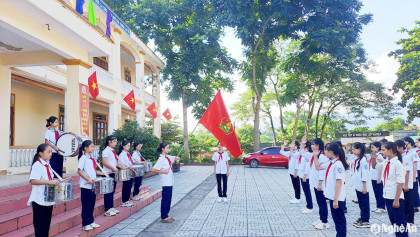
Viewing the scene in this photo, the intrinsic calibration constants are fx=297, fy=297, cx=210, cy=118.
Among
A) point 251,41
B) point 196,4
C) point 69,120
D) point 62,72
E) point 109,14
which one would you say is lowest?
point 69,120

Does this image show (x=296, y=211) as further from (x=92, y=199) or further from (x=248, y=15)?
(x=248, y=15)

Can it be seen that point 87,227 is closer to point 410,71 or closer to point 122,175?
point 122,175

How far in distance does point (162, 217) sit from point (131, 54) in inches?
527

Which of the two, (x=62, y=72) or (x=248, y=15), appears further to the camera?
(x=248, y=15)

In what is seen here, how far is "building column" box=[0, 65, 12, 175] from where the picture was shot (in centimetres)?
864

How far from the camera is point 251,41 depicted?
75.6ft

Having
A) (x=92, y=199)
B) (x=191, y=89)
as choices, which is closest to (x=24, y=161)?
(x=92, y=199)

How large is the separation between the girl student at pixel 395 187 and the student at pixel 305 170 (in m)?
→ 2.40

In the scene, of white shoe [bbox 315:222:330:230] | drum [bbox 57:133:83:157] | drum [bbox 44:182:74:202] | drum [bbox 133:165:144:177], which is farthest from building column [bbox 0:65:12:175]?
white shoe [bbox 315:222:330:230]

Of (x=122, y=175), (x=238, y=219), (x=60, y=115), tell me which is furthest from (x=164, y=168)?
(x=60, y=115)

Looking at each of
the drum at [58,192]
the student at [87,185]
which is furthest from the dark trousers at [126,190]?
the drum at [58,192]

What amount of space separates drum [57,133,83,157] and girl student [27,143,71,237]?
2388 millimetres

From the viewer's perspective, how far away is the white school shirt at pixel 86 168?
5.00 metres

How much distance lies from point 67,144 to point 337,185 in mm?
5469
